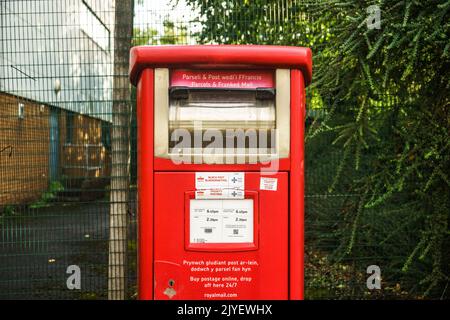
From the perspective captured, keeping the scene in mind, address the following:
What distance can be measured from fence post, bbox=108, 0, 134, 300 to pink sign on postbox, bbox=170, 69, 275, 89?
1979 millimetres

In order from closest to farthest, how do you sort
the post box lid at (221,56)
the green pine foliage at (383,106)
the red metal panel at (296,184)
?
the post box lid at (221,56)
the red metal panel at (296,184)
the green pine foliage at (383,106)

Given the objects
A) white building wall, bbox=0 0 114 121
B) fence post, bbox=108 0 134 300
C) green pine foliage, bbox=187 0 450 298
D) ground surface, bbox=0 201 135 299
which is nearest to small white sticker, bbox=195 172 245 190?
green pine foliage, bbox=187 0 450 298

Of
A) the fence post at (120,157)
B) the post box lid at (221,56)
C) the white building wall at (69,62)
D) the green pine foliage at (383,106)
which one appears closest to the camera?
the post box lid at (221,56)

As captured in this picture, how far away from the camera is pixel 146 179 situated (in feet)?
10.1

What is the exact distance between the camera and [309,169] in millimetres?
5547

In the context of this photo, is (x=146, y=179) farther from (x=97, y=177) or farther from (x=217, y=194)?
(x=97, y=177)

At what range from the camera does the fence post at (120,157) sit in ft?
16.2

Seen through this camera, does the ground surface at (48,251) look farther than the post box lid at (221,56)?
Yes

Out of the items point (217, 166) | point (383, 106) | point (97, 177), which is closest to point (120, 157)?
point (97, 177)

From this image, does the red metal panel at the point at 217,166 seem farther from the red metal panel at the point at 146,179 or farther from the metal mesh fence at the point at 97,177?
the metal mesh fence at the point at 97,177

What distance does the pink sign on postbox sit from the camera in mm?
3070

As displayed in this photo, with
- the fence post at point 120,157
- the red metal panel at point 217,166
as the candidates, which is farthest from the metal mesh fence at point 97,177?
the red metal panel at point 217,166

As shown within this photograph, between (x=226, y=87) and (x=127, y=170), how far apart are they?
7.18 ft

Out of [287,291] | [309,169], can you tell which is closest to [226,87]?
[287,291]
